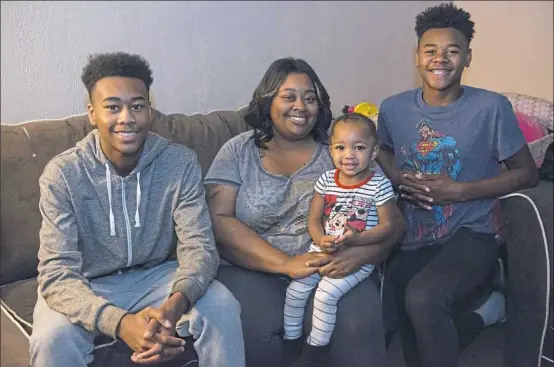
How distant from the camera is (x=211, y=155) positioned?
2.22 metres

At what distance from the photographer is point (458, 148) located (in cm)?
195

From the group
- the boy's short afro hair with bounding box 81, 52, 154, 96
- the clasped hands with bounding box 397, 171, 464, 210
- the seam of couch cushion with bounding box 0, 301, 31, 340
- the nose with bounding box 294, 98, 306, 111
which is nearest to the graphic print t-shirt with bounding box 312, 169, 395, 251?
the clasped hands with bounding box 397, 171, 464, 210

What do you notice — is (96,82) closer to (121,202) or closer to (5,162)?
(121,202)

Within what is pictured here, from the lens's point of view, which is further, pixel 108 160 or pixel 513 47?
pixel 513 47

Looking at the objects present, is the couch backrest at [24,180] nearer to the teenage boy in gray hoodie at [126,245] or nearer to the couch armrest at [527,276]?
the teenage boy in gray hoodie at [126,245]

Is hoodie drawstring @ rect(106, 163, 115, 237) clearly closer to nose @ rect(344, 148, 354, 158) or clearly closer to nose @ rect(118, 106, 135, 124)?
nose @ rect(118, 106, 135, 124)

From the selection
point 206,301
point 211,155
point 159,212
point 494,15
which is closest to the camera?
point 206,301

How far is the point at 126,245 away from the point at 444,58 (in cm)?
110

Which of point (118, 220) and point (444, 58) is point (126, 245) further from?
point (444, 58)

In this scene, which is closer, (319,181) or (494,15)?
(319,181)

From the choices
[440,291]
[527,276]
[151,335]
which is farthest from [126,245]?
[527,276]

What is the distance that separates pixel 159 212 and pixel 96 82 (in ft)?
1.28

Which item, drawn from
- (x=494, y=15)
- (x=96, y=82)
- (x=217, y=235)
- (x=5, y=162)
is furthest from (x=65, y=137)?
(x=494, y=15)

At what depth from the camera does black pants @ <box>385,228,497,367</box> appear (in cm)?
174
